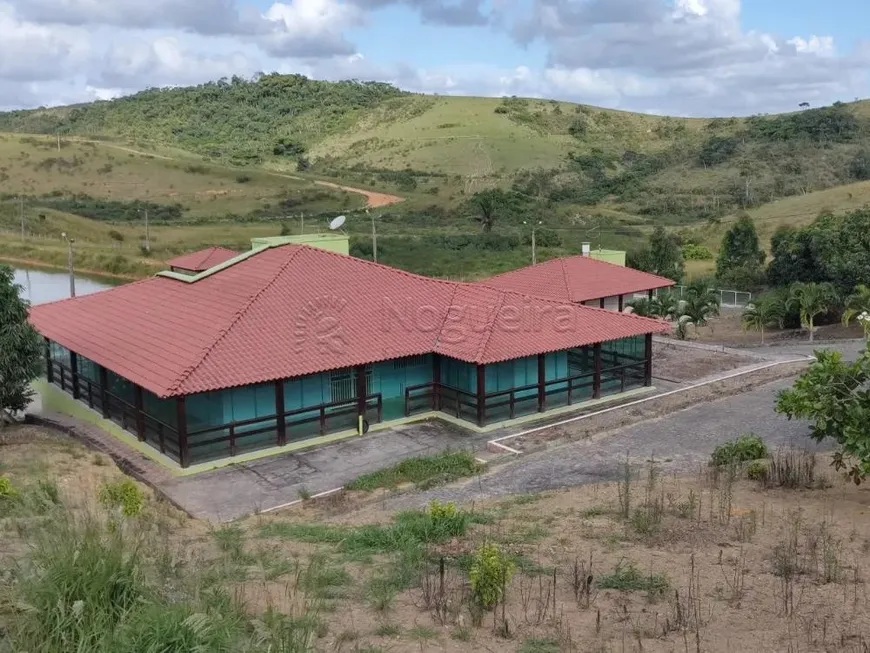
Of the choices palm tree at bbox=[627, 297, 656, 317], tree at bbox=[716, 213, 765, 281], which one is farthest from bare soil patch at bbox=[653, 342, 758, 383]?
tree at bbox=[716, 213, 765, 281]

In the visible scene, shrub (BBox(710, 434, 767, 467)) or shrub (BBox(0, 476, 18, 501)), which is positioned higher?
shrub (BBox(0, 476, 18, 501))

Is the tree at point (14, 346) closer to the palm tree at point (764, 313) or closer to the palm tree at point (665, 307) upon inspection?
the palm tree at point (665, 307)

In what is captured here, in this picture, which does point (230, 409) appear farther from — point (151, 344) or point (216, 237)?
point (216, 237)

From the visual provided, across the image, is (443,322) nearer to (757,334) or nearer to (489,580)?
(489,580)

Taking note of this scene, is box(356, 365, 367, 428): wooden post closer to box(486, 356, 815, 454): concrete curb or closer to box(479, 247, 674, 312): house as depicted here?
box(486, 356, 815, 454): concrete curb

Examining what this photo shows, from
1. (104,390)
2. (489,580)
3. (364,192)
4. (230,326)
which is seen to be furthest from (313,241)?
(364,192)

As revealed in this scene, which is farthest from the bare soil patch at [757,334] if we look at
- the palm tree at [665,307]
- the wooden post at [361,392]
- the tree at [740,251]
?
the wooden post at [361,392]
